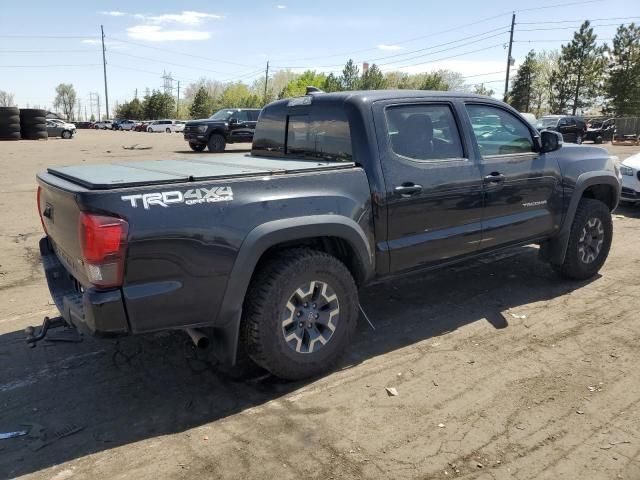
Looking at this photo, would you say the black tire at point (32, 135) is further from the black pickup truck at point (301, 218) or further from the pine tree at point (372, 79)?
the pine tree at point (372, 79)

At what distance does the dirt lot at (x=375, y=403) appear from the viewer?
2.72m

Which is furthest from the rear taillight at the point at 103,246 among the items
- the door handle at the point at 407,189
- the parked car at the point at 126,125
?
the parked car at the point at 126,125

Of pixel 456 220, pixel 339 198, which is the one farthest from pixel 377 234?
pixel 456 220

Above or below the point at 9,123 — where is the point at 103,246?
below

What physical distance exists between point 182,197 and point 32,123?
31.9m

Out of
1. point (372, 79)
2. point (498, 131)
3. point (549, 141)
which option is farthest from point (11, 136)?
point (372, 79)

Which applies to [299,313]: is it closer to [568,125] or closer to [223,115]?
[223,115]

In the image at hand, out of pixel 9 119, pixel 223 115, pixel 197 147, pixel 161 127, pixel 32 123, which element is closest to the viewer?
pixel 197 147

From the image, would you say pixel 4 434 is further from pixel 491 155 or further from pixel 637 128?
pixel 637 128

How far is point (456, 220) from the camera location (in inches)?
168

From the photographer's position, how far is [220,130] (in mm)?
21797

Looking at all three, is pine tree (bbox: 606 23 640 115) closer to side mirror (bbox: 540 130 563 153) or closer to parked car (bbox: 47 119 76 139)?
parked car (bbox: 47 119 76 139)

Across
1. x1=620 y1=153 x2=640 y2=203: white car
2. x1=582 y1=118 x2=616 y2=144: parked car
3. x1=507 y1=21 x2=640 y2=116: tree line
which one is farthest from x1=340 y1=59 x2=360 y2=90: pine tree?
x1=620 y1=153 x2=640 y2=203: white car

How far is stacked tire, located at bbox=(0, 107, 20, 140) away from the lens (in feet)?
92.9
